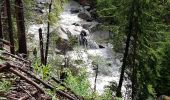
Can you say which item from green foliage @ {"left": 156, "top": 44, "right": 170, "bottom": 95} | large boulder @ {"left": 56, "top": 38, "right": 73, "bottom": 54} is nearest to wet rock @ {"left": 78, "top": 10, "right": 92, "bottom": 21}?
large boulder @ {"left": 56, "top": 38, "right": 73, "bottom": 54}

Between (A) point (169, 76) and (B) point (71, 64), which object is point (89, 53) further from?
(A) point (169, 76)

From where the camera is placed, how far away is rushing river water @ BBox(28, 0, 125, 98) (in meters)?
30.5

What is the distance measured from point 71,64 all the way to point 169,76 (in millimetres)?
8737

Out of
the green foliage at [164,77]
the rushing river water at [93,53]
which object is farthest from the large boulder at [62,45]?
the green foliage at [164,77]

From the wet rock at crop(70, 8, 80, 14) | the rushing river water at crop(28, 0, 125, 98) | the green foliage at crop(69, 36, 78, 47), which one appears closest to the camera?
the rushing river water at crop(28, 0, 125, 98)

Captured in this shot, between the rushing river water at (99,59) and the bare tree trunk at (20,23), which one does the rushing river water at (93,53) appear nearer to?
the rushing river water at (99,59)

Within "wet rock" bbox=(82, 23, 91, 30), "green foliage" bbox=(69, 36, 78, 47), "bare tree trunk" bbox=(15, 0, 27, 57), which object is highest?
"bare tree trunk" bbox=(15, 0, 27, 57)

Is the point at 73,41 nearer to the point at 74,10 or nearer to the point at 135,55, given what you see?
the point at 74,10

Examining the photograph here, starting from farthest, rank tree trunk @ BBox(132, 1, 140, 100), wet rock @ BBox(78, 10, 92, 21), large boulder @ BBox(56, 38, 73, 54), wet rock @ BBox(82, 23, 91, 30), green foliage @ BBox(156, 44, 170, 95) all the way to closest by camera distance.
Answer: wet rock @ BBox(78, 10, 92, 21) < wet rock @ BBox(82, 23, 91, 30) < large boulder @ BBox(56, 38, 73, 54) < green foliage @ BBox(156, 44, 170, 95) < tree trunk @ BBox(132, 1, 140, 100)

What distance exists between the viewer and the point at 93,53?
35.2 meters

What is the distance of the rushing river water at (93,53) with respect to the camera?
30.5 meters

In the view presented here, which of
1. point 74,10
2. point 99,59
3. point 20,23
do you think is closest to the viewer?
point 20,23

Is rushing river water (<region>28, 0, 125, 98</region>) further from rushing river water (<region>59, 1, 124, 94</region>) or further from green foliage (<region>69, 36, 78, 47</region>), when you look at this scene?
green foliage (<region>69, 36, 78, 47</region>)

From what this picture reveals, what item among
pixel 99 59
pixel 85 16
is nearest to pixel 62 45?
pixel 99 59
